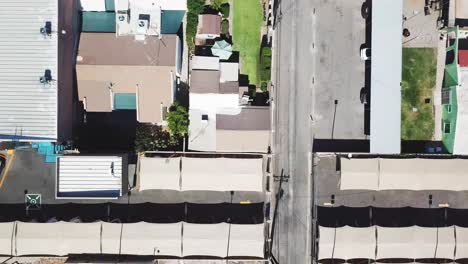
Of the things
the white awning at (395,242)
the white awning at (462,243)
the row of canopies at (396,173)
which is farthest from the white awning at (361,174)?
the white awning at (462,243)

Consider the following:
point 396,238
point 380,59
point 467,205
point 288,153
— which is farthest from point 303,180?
point 467,205

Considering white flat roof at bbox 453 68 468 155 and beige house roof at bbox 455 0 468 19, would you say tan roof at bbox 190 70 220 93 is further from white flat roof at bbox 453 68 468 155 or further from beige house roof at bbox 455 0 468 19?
beige house roof at bbox 455 0 468 19

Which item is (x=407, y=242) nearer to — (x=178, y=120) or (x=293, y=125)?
(x=293, y=125)

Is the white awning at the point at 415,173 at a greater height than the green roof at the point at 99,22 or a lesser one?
lesser

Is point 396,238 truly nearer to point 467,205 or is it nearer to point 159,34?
point 467,205

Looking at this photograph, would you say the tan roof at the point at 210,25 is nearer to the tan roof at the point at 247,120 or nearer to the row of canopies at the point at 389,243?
the tan roof at the point at 247,120
